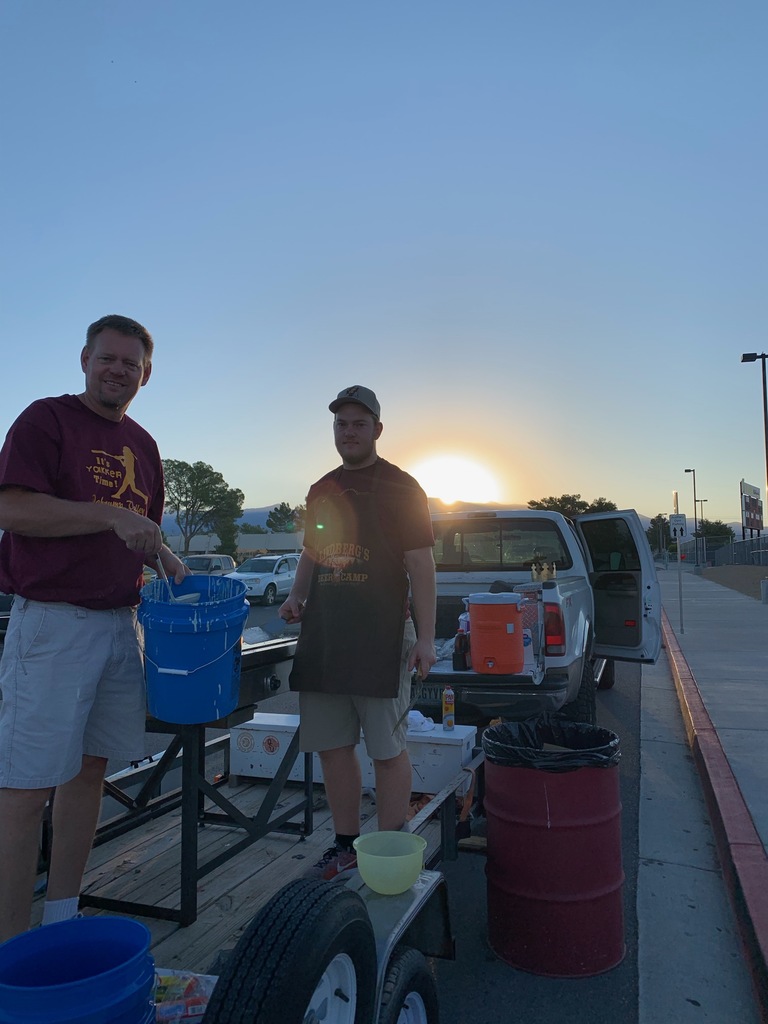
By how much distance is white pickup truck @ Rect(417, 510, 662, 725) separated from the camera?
5125mm

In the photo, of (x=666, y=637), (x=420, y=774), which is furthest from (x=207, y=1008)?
(x=666, y=637)

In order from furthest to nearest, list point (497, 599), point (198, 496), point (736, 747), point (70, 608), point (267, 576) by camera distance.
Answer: point (198, 496) → point (267, 576) → point (736, 747) → point (497, 599) → point (70, 608)

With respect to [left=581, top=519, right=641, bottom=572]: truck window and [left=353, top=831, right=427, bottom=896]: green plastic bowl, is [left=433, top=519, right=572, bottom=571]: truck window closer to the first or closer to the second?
[left=581, top=519, right=641, bottom=572]: truck window

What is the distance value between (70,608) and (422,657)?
4.41 ft

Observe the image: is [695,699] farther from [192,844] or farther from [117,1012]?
[117,1012]

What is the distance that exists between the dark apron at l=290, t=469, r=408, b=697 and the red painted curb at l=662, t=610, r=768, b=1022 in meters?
1.81

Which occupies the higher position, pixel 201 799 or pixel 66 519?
pixel 66 519

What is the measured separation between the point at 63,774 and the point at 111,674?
1.22ft

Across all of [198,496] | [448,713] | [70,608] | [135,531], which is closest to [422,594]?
[135,531]

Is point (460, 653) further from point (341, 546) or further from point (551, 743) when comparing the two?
point (341, 546)

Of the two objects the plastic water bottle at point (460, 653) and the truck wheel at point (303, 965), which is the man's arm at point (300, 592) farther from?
the plastic water bottle at point (460, 653)

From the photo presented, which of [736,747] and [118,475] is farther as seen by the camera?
[736,747]

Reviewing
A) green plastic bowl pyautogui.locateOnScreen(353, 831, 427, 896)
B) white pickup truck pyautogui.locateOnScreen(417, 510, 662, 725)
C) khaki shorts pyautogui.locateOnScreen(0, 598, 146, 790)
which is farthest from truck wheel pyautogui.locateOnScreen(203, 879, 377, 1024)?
white pickup truck pyautogui.locateOnScreen(417, 510, 662, 725)

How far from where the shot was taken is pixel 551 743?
11.7 ft
